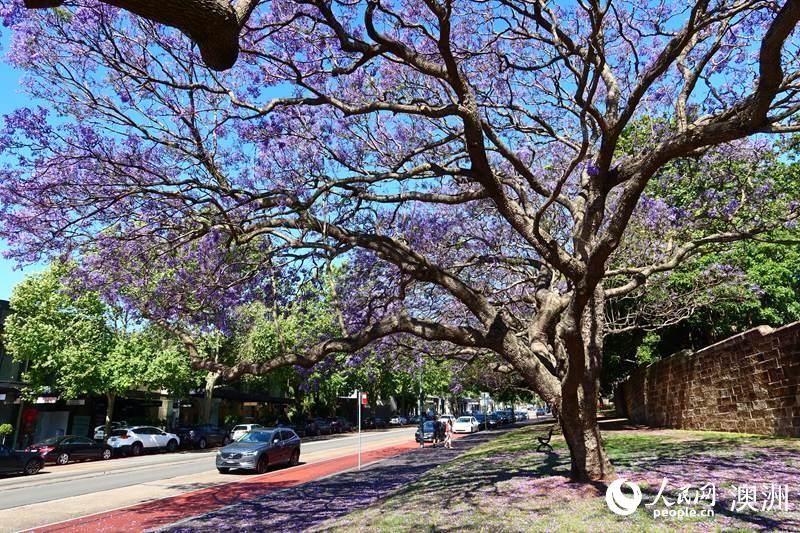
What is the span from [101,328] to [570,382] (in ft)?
95.7

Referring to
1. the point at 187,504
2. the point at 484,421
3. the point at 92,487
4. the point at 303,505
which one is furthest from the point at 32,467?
the point at 484,421

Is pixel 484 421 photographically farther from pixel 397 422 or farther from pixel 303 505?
pixel 303 505

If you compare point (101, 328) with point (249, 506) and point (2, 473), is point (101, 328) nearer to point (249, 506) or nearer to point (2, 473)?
point (2, 473)

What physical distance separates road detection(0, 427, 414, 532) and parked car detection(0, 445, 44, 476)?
0.38 metres

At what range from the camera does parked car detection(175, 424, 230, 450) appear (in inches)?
1308

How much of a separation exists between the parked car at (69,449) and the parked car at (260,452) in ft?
34.1

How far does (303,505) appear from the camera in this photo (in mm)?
11070

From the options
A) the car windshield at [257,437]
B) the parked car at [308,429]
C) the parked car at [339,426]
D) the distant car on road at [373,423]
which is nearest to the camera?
the car windshield at [257,437]

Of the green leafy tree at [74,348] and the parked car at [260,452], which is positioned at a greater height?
the green leafy tree at [74,348]

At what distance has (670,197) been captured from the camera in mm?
18172

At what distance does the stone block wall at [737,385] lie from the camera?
12291 mm

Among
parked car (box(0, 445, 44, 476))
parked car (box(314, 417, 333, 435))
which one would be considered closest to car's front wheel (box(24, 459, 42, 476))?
parked car (box(0, 445, 44, 476))

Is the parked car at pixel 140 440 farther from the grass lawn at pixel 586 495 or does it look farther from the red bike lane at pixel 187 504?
the grass lawn at pixel 586 495

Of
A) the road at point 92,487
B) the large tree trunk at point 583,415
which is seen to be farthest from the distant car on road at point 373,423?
the large tree trunk at point 583,415
